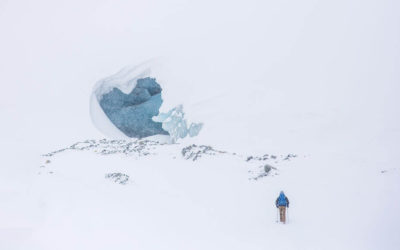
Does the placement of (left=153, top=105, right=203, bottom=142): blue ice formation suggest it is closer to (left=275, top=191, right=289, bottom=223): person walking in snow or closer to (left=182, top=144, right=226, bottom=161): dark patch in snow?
(left=182, top=144, right=226, bottom=161): dark patch in snow

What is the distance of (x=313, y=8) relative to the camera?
Answer: 1159 inches

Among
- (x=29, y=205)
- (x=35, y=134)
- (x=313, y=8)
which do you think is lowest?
(x=29, y=205)

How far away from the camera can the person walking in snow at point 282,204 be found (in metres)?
12.9

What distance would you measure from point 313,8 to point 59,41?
2343 cm

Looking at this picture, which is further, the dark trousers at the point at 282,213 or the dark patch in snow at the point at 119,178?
the dark patch in snow at the point at 119,178

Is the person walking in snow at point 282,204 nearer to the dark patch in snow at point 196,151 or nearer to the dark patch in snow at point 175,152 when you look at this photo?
the dark patch in snow at point 175,152

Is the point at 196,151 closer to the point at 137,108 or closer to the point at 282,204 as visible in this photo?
the point at 282,204

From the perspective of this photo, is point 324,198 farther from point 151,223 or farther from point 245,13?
point 245,13

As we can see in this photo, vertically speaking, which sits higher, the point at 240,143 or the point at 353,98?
the point at 353,98

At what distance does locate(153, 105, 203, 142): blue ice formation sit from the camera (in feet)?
83.2

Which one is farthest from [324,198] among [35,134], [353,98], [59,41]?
[59,41]

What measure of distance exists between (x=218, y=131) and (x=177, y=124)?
12.2ft

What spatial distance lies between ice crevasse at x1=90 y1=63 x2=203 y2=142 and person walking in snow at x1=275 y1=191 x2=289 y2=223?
15.3 meters

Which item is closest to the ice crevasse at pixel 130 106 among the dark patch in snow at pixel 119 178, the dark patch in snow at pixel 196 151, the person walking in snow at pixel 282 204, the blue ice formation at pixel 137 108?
the blue ice formation at pixel 137 108
